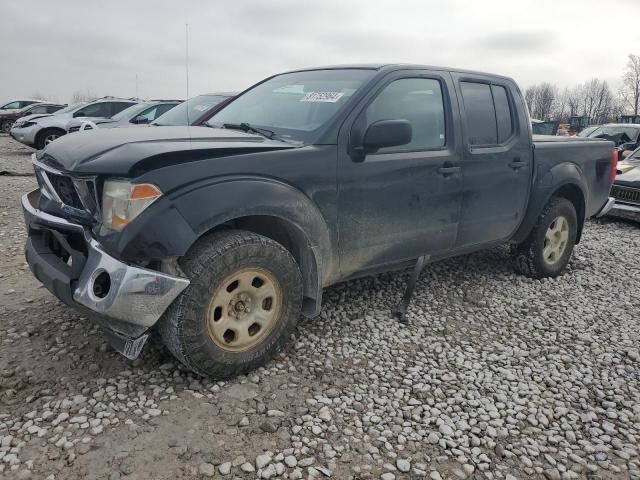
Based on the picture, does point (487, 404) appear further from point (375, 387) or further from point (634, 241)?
point (634, 241)

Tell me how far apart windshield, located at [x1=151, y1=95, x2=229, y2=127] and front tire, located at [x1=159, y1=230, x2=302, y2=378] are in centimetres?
465

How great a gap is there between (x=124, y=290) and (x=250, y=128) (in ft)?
5.01

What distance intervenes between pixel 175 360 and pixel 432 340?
1.75m

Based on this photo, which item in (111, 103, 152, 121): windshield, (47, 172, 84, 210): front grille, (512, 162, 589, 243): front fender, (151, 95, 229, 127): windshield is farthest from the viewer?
(111, 103, 152, 121): windshield

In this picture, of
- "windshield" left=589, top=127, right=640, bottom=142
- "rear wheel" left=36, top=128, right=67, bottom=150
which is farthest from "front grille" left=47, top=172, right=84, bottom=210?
"windshield" left=589, top=127, right=640, bottom=142

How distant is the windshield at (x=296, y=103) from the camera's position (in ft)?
10.8

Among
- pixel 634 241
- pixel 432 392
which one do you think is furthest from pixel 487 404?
pixel 634 241

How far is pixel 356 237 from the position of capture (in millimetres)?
3309

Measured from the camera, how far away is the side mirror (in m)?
3.08

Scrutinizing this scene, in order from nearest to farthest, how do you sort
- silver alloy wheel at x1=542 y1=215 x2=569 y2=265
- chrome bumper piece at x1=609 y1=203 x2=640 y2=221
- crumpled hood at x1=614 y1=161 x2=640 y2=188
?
silver alloy wheel at x1=542 y1=215 x2=569 y2=265 → chrome bumper piece at x1=609 y1=203 x2=640 y2=221 → crumpled hood at x1=614 y1=161 x2=640 y2=188

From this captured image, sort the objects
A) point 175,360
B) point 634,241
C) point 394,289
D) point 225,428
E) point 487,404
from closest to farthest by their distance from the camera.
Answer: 1. point 225,428
2. point 487,404
3. point 175,360
4. point 394,289
5. point 634,241

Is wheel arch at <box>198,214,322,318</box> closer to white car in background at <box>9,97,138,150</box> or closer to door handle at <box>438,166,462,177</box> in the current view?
door handle at <box>438,166,462,177</box>

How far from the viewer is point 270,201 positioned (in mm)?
2803

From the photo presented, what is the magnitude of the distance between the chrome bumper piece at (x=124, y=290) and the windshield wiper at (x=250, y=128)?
4.02 ft
